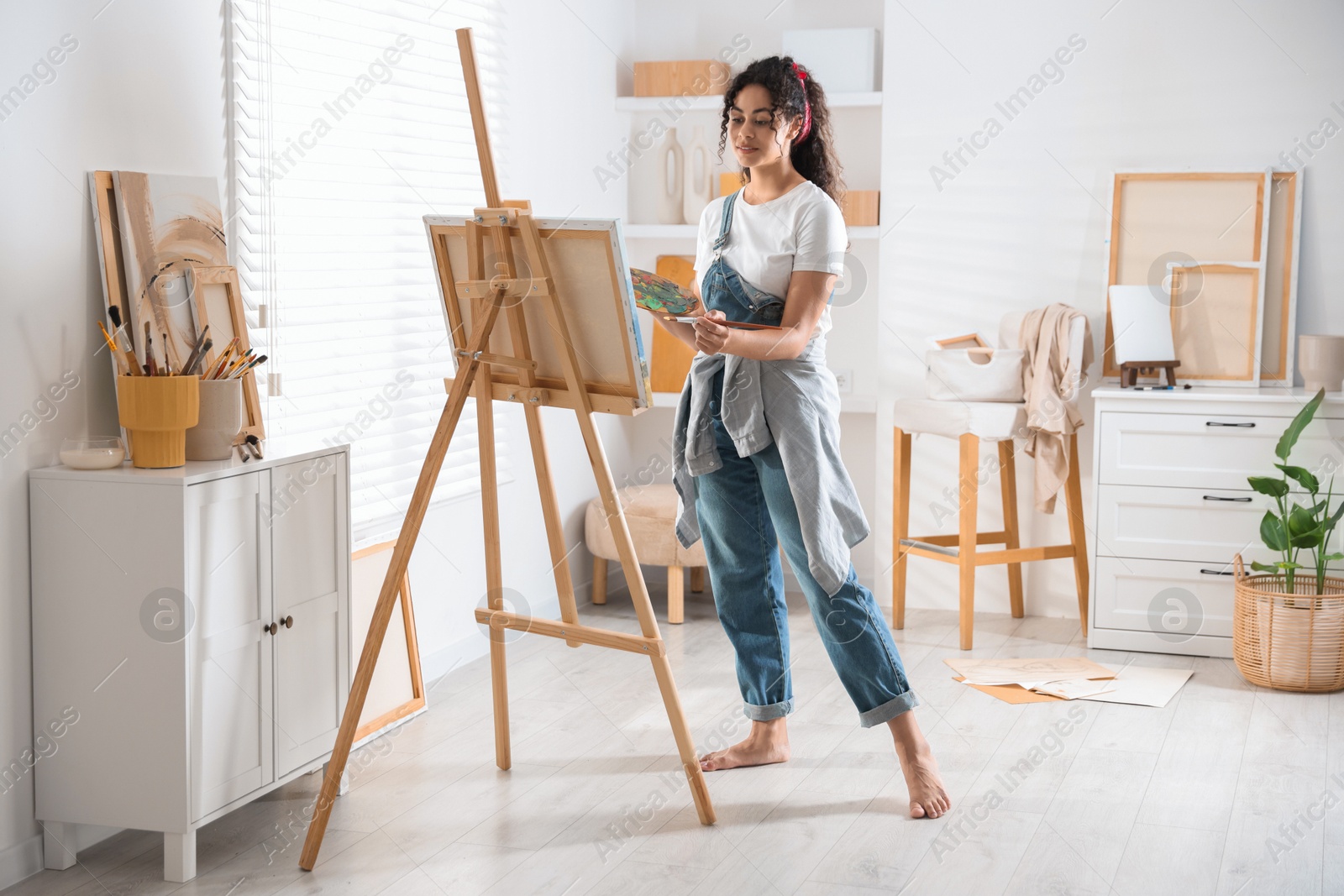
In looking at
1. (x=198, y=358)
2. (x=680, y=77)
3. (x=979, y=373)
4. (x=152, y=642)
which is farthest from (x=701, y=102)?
(x=152, y=642)

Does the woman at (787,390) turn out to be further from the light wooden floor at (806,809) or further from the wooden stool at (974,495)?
the wooden stool at (974,495)

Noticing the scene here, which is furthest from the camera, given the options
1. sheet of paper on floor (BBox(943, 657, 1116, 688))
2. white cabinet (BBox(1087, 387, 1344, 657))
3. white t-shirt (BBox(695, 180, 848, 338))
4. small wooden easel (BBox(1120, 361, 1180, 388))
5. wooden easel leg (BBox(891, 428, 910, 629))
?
wooden easel leg (BBox(891, 428, 910, 629))

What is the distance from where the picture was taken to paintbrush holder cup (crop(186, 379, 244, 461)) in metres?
2.50

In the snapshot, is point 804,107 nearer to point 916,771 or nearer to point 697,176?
point 916,771

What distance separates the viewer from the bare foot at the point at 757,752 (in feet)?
9.84

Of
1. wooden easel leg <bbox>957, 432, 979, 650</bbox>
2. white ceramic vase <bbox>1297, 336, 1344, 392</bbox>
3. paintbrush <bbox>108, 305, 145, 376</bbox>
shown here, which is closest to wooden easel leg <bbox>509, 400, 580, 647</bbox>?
paintbrush <bbox>108, 305, 145, 376</bbox>

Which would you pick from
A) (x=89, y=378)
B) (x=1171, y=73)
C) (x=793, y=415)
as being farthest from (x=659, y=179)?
(x=89, y=378)

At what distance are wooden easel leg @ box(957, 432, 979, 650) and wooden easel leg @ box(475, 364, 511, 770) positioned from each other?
1709mm

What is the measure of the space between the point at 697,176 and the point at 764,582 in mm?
2273

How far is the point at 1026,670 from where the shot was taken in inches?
150

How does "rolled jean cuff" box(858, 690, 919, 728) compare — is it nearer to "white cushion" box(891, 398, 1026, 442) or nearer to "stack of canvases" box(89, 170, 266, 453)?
"stack of canvases" box(89, 170, 266, 453)

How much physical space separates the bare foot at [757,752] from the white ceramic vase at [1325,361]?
2.09 m

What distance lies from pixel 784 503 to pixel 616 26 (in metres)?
2.74

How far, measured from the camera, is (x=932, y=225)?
4.52 meters
